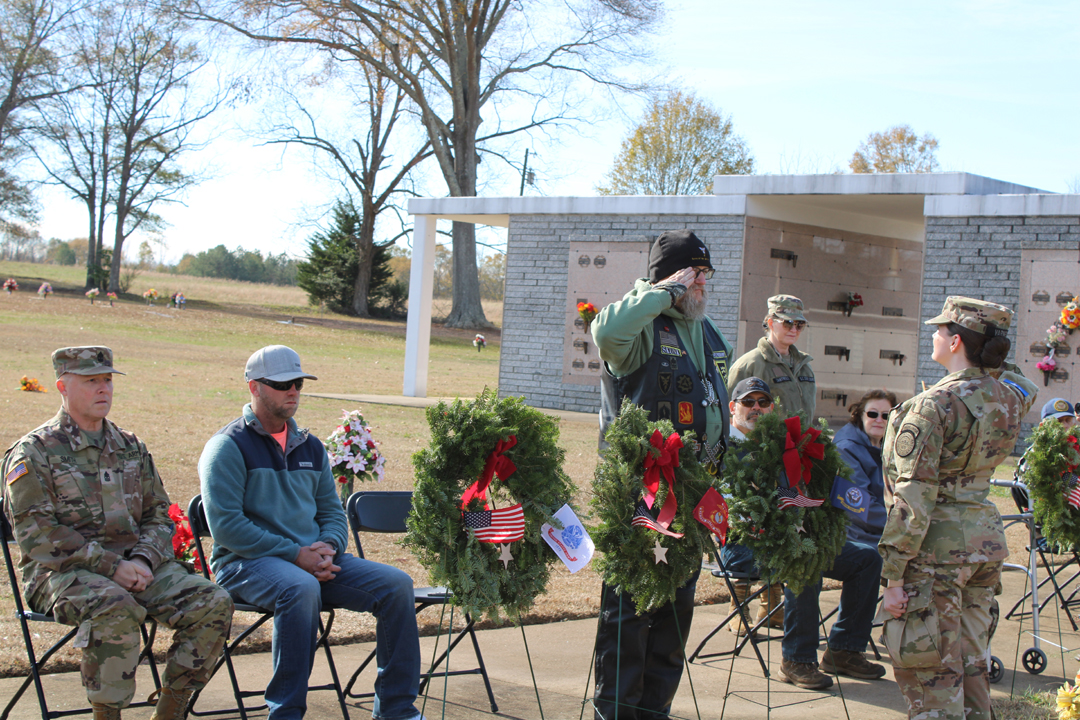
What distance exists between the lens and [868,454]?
531 centimetres

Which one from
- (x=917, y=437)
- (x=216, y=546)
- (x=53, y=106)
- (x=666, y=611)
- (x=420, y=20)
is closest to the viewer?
(x=917, y=437)

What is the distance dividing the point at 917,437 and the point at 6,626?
13.9ft

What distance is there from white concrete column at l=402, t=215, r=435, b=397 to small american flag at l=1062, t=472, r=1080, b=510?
489 inches

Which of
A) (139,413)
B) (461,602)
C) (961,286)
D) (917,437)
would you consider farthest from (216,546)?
(961,286)

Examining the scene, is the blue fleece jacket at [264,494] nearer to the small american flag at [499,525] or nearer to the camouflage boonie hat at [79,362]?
the camouflage boonie hat at [79,362]

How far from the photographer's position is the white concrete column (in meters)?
17.1

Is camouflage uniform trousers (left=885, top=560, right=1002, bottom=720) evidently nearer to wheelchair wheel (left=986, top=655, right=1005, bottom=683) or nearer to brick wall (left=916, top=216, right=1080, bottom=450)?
wheelchair wheel (left=986, top=655, right=1005, bottom=683)

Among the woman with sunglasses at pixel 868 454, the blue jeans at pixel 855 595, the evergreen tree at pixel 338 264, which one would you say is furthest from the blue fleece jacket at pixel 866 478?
the evergreen tree at pixel 338 264

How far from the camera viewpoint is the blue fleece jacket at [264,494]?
396 centimetres

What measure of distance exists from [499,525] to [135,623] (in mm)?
1353

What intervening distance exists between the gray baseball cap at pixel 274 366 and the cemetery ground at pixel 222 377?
134 centimetres

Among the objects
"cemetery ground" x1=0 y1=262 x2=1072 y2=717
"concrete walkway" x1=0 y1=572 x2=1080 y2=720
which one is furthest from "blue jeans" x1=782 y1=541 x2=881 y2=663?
"cemetery ground" x1=0 y1=262 x2=1072 y2=717

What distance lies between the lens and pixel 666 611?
3.88m

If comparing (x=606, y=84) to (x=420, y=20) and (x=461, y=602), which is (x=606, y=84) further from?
(x=461, y=602)
